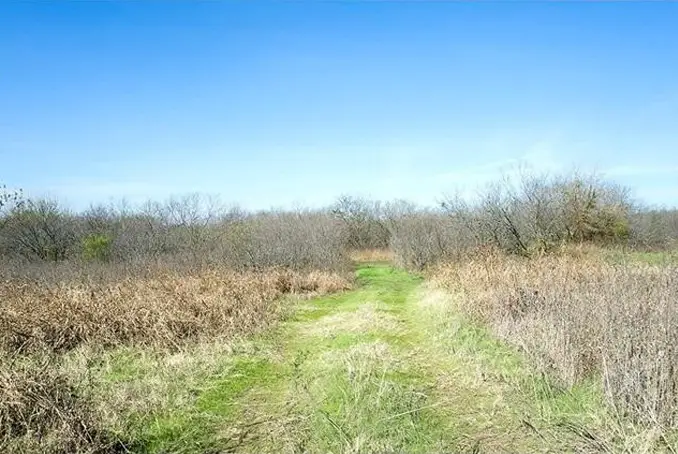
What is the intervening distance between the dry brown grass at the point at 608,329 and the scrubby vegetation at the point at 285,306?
2cm

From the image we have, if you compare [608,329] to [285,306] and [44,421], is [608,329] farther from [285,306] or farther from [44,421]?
[285,306]

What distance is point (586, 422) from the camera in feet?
16.4

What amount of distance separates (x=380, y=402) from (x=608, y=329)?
9.31 ft

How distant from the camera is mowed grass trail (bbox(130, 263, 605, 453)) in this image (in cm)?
498

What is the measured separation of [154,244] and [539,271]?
19489mm

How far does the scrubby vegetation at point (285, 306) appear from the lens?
15.7 ft

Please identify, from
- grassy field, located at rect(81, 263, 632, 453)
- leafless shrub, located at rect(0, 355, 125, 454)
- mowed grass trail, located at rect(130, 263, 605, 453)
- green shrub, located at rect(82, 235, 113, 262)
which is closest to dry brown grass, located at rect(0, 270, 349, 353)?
grassy field, located at rect(81, 263, 632, 453)

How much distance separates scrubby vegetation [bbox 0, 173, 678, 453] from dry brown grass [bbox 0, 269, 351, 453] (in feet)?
0.08

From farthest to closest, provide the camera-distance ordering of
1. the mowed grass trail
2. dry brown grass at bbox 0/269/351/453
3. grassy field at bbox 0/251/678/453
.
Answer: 1. the mowed grass trail
2. grassy field at bbox 0/251/678/453
3. dry brown grass at bbox 0/269/351/453

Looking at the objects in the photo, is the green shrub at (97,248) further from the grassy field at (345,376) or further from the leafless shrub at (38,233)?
the grassy field at (345,376)

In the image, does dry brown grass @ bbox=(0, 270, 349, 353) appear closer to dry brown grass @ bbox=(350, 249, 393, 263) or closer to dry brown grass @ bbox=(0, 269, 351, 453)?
dry brown grass @ bbox=(0, 269, 351, 453)

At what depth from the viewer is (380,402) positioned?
5734mm

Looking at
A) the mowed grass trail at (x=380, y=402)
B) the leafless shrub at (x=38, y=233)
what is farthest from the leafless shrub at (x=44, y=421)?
the leafless shrub at (x=38, y=233)

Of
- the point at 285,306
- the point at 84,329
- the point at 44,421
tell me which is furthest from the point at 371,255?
the point at 44,421
